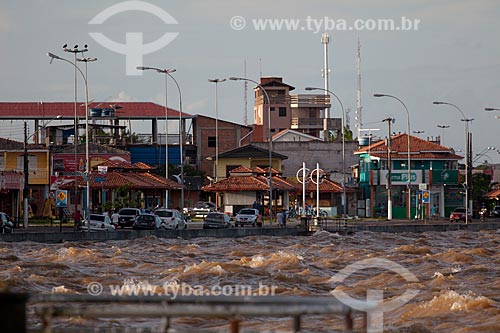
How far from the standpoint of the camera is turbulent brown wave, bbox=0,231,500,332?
24.6 meters

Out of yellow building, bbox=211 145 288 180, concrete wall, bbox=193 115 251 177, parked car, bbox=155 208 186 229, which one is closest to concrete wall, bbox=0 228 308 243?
parked car, bbox=155 208 186 229

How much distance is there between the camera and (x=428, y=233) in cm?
6700

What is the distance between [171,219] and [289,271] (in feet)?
98.9

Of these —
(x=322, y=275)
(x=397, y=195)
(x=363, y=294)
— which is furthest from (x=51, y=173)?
→ (x=363, y=294)

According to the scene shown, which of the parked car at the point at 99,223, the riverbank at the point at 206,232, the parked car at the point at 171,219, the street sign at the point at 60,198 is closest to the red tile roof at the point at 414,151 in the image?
the riverbank at the point at 206,232

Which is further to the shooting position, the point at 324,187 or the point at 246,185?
the point at 324,187

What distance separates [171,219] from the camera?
6719 cm

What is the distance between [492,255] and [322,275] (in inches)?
529

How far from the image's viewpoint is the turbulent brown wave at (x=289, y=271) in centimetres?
2458

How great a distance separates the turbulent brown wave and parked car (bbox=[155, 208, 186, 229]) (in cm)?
970

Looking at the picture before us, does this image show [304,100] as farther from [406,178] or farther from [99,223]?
[99,223]

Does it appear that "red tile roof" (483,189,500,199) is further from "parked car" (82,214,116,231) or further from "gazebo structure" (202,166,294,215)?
"parked car" (82,214,116,231)

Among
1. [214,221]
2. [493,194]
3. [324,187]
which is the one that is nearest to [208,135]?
[493,194]

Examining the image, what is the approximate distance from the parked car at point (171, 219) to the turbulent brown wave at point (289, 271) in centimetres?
970
